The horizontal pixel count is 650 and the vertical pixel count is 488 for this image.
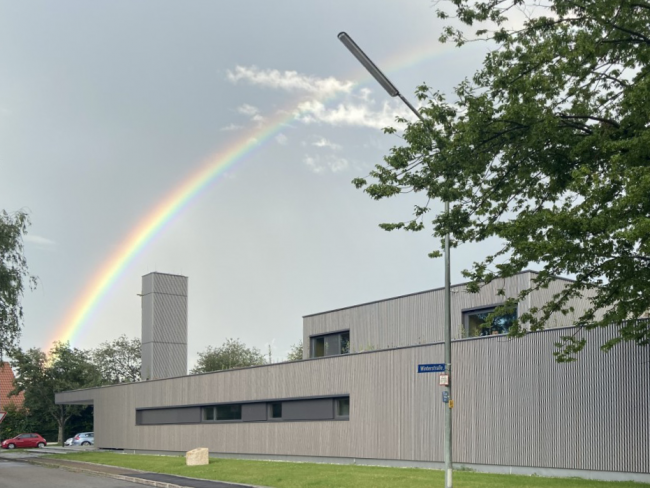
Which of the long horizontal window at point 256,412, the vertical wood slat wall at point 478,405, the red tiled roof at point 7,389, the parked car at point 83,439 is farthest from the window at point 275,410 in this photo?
the red tiled roof at point 7,389

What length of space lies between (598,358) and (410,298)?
1437cm

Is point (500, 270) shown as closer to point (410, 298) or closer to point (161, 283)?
point (410, 298)

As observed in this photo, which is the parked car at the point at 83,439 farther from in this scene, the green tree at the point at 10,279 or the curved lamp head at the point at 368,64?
the curved lamp head at the point at 368,64

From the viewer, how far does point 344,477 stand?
23094 mm

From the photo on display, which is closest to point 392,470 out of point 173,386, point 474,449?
point 474,449

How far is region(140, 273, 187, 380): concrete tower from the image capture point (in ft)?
181

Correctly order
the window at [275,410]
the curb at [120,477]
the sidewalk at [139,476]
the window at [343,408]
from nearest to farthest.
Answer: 1. the sidewalk at [139,476]
2. the curb at [120,477]
3. the window at [343,408]
4. the window at [275,410]

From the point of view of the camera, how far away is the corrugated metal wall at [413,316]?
2984 cm

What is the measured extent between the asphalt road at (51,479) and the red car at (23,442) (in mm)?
31540

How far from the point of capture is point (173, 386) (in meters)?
42.8

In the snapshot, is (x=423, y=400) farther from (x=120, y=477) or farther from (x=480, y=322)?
(x=120, y=477)

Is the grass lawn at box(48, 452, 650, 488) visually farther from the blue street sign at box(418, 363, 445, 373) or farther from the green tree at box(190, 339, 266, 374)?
the green tree at box(190, 339, 266, 374)

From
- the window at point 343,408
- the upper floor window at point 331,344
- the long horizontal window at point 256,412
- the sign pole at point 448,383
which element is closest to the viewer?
the sign pole at point 448,383

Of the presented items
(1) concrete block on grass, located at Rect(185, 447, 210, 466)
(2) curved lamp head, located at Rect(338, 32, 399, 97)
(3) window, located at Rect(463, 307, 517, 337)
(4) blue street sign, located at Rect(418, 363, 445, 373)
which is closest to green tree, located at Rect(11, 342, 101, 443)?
(1) concrete block on grass, located at Rect(185, 447, 210, 466)
